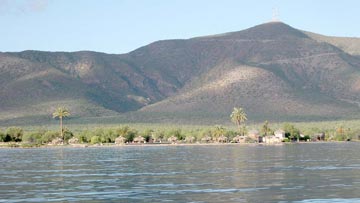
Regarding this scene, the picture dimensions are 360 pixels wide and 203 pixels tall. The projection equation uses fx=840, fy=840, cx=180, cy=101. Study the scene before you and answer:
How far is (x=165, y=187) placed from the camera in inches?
2304

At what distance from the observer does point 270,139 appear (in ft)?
649

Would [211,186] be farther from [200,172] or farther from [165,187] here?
[200,172]

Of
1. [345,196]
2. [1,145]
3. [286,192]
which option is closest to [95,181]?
[286,192]

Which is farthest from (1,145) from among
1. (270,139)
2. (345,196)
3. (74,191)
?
(345,196)

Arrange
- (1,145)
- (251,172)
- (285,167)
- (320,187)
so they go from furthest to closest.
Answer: (1,145) → (285,167) → (251,172) → (320,187)

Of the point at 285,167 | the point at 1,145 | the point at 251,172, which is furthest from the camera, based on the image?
the point at 1,145

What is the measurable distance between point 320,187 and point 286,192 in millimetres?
4052

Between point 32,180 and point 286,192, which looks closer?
point 286,192

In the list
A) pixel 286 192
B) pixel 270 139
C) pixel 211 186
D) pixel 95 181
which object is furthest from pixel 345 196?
pixel 270 139

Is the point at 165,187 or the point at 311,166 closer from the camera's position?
the point at 165,187

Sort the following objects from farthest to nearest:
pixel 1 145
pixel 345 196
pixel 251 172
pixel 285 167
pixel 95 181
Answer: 1. pixel 1 145
2. pixel 285 167
3. pixel 251 172
4. pixel 95 181
5. pixel 345 196

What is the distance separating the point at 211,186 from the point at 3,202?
14.9 m

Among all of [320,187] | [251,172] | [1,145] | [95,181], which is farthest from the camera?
[1,145]

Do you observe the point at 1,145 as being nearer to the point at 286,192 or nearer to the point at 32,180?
Answer: the point at 32,180
